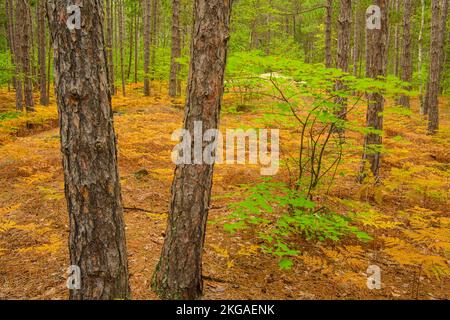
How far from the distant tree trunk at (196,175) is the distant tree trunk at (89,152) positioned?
0.62 meters

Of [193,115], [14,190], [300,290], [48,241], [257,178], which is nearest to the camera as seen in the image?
[193,115]

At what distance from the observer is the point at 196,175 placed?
307cm

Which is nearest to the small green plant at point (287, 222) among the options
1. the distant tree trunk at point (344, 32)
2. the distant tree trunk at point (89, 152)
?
the distant tree trunk at point (89, 152)

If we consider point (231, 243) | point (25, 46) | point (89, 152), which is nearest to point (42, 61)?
point (25, 46)

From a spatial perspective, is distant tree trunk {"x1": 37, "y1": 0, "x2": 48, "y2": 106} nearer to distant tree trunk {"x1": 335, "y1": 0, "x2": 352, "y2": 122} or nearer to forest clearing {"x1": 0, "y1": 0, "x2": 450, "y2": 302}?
forest clearing {"x1": 0, "y1": 0, "x2": 450, "y2": 302}

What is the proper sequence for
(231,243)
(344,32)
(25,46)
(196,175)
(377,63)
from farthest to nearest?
(25,46), (344,32), (377,63), (231,243), (196,175)

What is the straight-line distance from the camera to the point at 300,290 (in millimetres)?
3801

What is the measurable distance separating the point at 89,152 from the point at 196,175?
106cm

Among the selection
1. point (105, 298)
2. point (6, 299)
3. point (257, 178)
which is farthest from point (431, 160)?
point (6, 299)

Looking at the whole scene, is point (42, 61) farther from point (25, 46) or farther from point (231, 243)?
point (231, 243)

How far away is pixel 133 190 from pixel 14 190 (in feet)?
7.68

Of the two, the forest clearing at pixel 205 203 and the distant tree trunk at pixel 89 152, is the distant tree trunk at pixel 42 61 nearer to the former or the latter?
the forest clearing at pixel 205 203

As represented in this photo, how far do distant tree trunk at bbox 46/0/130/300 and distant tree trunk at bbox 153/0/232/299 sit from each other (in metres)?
0.62
